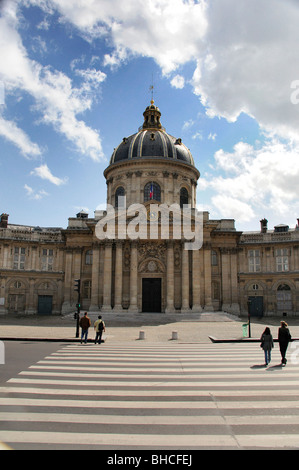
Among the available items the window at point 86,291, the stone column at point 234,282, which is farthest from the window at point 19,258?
the stone column at point 234,282

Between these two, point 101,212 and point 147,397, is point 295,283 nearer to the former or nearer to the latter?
point 101,212

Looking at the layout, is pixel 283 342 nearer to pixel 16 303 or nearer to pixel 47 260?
pixel 47 260

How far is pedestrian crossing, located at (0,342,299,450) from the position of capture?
6.54 metres

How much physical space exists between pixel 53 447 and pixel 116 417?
5.91 feet

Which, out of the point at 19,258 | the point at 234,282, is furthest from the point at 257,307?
the point at 19,258

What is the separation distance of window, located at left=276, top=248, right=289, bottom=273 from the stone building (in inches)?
4.6

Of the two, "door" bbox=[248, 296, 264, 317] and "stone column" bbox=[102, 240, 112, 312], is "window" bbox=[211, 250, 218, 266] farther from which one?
"stone column" bbox=[102, 240, 112, 312]

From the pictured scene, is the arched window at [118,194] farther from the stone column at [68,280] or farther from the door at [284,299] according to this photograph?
the door at [284,299]

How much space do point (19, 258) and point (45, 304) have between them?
6455 mm

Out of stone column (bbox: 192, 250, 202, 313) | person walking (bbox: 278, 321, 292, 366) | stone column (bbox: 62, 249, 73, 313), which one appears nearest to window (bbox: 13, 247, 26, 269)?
stone column (bbox: 62, 249, 73, 313)

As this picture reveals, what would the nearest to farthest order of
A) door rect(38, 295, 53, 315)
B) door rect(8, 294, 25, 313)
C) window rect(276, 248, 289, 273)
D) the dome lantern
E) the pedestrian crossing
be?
the pedestrian crossing → door rect(8, 294, 25, 313) → window rect(276, 248, 289, 273) → door rect(38, 295, 53, 315) → the dome lantern

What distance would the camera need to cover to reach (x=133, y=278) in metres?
39.3

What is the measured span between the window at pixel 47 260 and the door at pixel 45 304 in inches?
136

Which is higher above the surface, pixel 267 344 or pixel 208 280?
pixel 208 280
